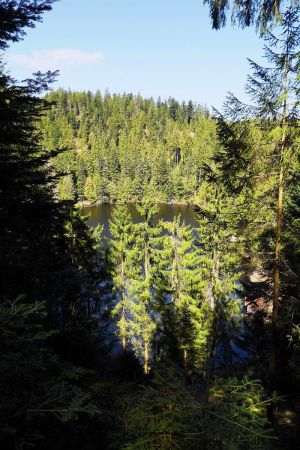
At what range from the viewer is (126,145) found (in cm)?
14875

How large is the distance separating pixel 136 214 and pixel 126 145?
68633mm

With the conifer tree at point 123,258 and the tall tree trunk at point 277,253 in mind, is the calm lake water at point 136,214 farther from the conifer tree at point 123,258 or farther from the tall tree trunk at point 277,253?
the tall tree trunk at point 277,253

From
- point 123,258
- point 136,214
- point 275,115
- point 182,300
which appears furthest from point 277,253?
point 136,214

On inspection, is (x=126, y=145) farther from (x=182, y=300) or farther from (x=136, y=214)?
(x=182, y=300)

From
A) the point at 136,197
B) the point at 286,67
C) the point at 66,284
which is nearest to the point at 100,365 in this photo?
the point at 66,284

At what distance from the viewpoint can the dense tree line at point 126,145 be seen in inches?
4437

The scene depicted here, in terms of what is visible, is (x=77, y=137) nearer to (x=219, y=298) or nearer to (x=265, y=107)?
(x=219, y=298)

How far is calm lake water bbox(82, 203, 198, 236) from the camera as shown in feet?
259

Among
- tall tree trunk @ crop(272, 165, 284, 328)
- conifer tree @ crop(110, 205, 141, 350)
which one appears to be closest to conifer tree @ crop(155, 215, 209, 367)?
conifer tree @ crop(110, 205, 141, 350)

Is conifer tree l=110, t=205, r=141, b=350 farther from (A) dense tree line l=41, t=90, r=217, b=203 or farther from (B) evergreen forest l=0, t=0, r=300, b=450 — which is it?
(A) dense tree line l=41, t=90, r=217, b=203

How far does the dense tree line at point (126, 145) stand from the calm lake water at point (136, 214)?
6.26 metres

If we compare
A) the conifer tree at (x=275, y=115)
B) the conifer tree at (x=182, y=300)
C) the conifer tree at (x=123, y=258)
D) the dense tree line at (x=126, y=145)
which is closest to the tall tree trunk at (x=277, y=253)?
the conifer tree at (x=275, y=115)

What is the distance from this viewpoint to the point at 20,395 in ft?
13.1

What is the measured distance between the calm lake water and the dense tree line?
246 inches
